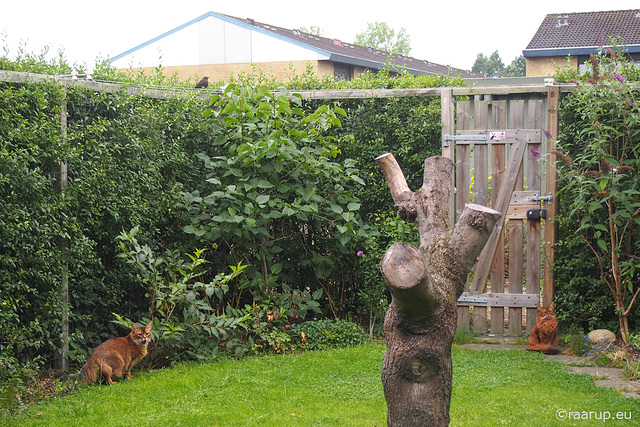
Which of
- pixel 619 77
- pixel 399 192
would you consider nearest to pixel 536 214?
pixel 619 77

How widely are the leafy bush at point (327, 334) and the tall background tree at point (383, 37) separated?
66050 millimetres

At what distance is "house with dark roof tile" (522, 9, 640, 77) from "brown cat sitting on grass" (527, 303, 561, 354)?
18.8 metres

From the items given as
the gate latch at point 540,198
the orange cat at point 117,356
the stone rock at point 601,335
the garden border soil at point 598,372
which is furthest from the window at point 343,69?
the orange cat at point 117,356

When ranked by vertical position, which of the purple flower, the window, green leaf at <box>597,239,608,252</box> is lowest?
green leaf at <box>597,239,608,252</box>

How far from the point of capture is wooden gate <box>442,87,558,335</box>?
6.34 m

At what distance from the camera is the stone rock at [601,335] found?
5.66m

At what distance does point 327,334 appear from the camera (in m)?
6.14

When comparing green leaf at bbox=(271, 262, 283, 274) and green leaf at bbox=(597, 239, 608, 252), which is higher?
green leaf at bbox=(597, 239, 608, 252)

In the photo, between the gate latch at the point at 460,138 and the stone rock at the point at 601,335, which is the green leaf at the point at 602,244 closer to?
the stone rock at the point at 601,335

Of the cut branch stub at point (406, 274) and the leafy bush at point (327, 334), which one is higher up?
the cut branch stub at point (406, 274)

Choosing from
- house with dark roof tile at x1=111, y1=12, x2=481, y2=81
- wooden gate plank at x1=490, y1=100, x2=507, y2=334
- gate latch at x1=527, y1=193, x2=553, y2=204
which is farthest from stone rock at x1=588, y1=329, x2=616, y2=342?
house with dark roof tile at x1=111, y1=12, x2=481, y2=81

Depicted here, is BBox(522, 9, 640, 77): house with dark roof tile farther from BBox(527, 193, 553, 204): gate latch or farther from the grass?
the grass

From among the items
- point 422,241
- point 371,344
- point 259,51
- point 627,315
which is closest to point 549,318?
point 627,315

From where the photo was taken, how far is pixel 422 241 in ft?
10.4
